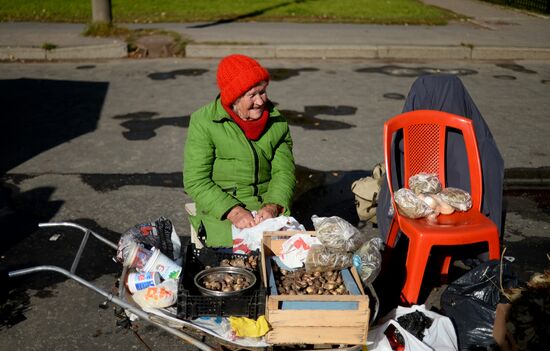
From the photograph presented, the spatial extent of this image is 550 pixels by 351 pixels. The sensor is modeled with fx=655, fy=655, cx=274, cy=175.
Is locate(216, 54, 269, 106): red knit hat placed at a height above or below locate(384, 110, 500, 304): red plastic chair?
above

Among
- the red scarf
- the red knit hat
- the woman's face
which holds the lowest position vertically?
the red scarf

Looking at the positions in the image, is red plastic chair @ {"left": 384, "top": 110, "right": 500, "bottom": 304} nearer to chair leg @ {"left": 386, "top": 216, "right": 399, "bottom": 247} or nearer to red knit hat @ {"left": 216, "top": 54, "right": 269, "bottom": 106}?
chair leg @ {"left": 386, "top": 216, "right": 399, "bottom": 247}

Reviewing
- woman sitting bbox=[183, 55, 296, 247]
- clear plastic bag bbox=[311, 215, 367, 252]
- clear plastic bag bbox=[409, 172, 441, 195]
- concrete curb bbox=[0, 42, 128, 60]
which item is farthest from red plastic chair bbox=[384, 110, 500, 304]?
concrete curb bbox=[0, 42, 128, 60]

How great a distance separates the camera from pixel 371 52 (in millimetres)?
12914

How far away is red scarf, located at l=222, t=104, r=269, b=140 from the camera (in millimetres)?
4122

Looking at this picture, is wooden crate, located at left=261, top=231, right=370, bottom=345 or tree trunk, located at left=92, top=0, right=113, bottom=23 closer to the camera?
wooden crate, located at left=261, top=231, right=370, bottom=345

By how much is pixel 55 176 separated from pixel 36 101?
10.1ft

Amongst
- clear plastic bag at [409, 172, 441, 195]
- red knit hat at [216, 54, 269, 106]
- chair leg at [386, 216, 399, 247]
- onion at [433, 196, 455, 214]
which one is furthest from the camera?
chair leg at [386, 216, 399, 247]

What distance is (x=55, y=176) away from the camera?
22.0ft

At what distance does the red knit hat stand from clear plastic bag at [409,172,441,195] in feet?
4.47

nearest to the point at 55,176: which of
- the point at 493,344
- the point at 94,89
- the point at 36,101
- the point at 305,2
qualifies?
the point at 36,101

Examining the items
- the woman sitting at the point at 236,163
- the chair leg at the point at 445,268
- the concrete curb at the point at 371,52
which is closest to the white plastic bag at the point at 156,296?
the woman sitting at the point at 236,163

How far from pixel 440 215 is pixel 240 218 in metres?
1.34

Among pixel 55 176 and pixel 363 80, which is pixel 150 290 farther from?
pixel 363 80
